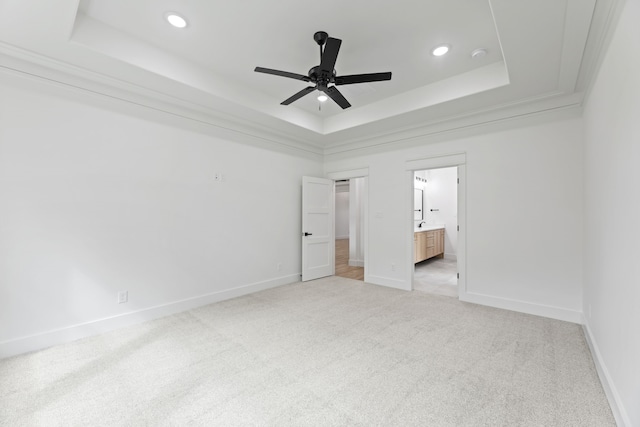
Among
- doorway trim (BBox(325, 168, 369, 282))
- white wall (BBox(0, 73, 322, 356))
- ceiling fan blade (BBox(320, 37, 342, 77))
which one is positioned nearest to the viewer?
ceiling fan blade (BBox(320, 37, 342, 77))

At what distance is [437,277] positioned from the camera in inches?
213

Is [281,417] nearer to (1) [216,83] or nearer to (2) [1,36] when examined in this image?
(1) [216,83]

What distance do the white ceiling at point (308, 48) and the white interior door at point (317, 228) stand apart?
1.79 metres

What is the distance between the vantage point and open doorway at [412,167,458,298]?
663cm

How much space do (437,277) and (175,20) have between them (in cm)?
559

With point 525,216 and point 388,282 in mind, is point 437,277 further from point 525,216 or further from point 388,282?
point 525,216

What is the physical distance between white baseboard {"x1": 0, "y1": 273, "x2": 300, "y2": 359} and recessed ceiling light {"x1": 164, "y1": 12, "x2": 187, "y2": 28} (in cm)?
308

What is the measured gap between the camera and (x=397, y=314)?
339cm

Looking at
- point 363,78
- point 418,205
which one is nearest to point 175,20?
point 363,78

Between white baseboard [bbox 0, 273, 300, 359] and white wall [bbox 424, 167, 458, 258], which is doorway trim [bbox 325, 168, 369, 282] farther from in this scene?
white wall [bbox 424, 167, 458, 258]

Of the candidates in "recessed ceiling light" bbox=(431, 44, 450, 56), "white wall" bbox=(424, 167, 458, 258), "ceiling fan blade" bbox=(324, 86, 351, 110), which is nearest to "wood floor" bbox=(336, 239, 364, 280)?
"white wall" bbox=(424, 167, 458, 258)

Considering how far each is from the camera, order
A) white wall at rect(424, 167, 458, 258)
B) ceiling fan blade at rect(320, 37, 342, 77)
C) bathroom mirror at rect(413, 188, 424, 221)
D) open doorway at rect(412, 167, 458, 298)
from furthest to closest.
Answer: white wall at rect(424, 167, 458, 258)
bathroom mirror at rect(413, 188, 424, 221)
open doorway at rect(412, 167, 458, 298)
ceiling fan blade at rect(320, 37, 342, 77)

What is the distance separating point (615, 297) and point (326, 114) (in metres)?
4.08

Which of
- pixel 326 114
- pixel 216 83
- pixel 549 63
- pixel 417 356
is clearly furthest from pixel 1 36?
pixel 549 63
